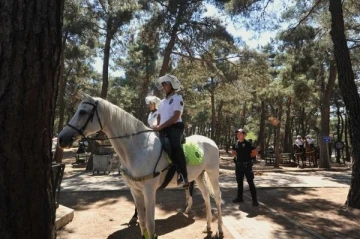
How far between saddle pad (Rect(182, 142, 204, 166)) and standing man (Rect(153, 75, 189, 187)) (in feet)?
1.32

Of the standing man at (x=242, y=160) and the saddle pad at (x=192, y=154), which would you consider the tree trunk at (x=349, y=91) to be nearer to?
the standing man at (x=242, y=160)

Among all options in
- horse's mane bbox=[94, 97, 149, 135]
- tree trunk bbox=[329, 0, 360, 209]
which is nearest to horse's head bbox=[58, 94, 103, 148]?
horse's mane bbox=[94, 97, 149, 135]

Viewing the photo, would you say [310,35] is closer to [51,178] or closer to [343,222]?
[343,222]

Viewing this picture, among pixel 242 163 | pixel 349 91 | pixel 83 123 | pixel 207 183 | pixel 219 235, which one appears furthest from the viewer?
pixel 242 163

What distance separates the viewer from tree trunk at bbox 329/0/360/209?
8.38 metres

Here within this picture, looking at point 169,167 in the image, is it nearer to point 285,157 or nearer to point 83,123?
point 83,123

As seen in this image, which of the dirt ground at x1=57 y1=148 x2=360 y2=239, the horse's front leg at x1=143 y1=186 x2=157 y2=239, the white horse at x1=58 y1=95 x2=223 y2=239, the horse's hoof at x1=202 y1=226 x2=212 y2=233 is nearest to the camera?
the white horse at x1=58 y1=95 x2=223 y2=239

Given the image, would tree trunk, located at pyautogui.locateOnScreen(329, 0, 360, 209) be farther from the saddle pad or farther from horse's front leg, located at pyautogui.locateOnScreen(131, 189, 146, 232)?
horse's front leg, located at pyautogui.locateOnScreen(131, 189, 146, 232)

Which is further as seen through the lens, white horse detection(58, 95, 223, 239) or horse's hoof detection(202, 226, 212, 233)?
horse's hoof detection(202, 226, 212, 233)

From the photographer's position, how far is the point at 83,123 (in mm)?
4328

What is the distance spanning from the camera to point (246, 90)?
19.8 metres

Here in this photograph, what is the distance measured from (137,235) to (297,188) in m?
6.62

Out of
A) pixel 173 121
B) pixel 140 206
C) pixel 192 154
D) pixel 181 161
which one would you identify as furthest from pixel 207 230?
pixel 173 121

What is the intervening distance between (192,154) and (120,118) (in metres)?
1.42
